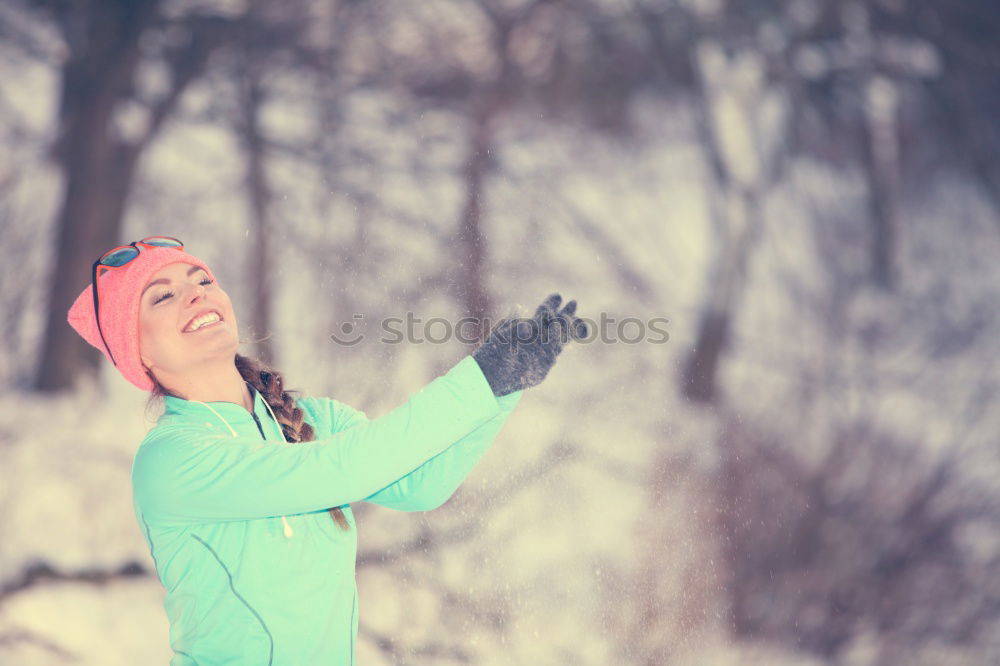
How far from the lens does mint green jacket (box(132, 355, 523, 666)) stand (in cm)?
91

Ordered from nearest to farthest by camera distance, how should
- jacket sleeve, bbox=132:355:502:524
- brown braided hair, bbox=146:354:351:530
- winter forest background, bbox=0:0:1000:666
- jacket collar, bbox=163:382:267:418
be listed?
1. jacket sleeve, bbox=132:355:502:524
2. jacket collar, bbox=163:382:267:418
3. brown braided hair, bbox=146:354:351:530
4. winter forest background, bbox=0:0:1000:666

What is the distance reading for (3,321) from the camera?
65.7 inches

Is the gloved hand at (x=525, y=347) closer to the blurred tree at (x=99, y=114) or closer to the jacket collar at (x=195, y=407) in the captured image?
the jacket collar at (x=195, y=407)

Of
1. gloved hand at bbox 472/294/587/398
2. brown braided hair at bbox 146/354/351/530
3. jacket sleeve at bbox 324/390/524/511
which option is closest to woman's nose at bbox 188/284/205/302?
brown braided hair at bbox 146/354/351/530

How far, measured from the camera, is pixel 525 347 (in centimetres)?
93

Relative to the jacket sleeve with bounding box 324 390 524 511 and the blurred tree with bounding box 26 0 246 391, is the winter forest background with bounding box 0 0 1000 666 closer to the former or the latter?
the blurred tree with bounding box 26 0 246 391

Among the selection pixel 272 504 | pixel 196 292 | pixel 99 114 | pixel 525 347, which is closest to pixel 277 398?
pixel 196 292

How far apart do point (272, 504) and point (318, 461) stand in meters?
0.07

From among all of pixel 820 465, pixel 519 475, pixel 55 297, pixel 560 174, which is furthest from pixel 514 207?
pixel 55 297

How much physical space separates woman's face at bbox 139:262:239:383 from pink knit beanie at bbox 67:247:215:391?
0.01m

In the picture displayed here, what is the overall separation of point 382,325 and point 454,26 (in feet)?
2.02

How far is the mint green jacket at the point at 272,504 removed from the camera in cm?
91

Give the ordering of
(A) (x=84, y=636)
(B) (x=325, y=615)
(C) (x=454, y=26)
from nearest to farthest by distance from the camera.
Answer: (B) (x=325, y=615), (A) (x=84, y=636), (C) (x=454, y=26)

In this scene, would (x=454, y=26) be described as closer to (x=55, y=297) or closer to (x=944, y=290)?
(x=55, y=297)
